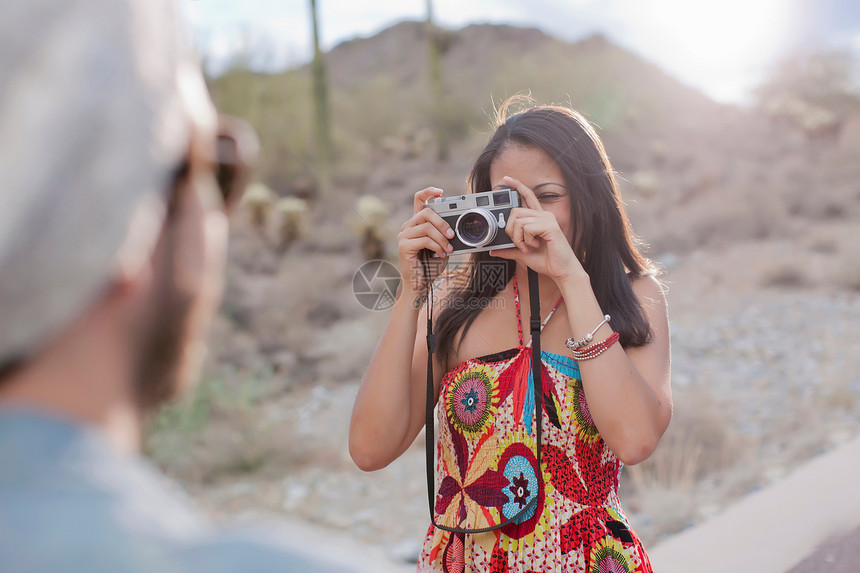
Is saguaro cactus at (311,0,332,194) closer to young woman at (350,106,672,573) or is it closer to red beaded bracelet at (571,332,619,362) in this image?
young woman at (350,106,672,573)

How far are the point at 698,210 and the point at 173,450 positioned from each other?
992 cm

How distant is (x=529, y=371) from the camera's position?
5.12 ft

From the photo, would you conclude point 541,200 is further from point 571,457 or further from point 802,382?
point 802,382

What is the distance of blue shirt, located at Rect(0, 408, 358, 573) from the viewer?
383 millimetres

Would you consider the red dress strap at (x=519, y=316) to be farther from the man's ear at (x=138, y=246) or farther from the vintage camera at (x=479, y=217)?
the man's ear at (x=138, y=246)

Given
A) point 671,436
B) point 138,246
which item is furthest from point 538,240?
point 671,436

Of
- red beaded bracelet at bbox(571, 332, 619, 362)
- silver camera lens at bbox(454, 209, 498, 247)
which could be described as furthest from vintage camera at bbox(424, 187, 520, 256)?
red beaded bracelet at bbox(571, 332, 619, 362)

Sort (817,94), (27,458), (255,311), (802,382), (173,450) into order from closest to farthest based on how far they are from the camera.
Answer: (27,458), (173,450), (802,382), (255,311), (817,94)

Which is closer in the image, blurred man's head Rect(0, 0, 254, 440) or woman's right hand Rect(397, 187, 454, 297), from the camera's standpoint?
blurred man's head Rect(0, 0, 254, 440)

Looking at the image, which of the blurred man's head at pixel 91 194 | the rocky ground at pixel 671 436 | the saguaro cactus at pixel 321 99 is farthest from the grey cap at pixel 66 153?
the saguaro cactus at pixel 321 99

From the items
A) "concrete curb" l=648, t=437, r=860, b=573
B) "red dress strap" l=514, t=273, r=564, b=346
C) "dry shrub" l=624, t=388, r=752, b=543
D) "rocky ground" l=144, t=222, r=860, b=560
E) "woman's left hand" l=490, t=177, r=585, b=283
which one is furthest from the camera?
"rocky ground" l=144, t=222, r=860, b=560

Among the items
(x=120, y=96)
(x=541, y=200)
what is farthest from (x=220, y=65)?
(x=120, y=96)

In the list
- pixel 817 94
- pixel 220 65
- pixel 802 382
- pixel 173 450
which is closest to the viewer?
pixel 173 450

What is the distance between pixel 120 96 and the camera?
43 cm
